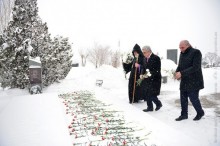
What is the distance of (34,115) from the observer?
5641 millimetres

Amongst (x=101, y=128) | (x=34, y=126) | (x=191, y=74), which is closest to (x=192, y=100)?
(x=191, y=74)

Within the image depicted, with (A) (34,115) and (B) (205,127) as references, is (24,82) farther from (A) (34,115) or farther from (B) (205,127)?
(B) (205,127)

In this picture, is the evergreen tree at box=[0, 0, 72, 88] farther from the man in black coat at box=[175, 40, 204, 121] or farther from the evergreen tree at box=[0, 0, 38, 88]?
the man in black coat at box=[175, 40, 204, 121]

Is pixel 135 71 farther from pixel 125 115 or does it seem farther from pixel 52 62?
pixel 52 62

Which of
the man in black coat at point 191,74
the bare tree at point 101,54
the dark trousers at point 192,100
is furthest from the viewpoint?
the bare tree at point 101,54

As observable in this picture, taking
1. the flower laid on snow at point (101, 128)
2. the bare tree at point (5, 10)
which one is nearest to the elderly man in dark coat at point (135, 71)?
the flower laid on snow at point (101, 128)

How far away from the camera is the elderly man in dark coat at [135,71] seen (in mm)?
7773

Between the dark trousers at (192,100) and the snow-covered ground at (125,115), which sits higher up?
the dark trousers at (192,100)

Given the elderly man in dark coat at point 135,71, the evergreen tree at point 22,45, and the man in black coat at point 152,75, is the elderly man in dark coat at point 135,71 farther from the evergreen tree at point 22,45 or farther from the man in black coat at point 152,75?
the evergreen tree at point 22,45

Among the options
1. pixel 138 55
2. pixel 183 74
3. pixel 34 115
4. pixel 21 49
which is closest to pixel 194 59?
A: pixel 183 74

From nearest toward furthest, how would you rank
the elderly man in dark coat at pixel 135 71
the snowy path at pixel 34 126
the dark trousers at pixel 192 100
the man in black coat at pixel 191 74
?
the snowy path at pixel 34 126, the man in black coat at pixel 191 74, the dark trousers at pixel 192 100, the elderly man in dark coat at pixel 135 71

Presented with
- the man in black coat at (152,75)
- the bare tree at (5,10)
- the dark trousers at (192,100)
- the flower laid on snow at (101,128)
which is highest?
the bare tree at (5,10)

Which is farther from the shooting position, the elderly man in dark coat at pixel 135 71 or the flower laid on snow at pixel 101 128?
the elderly man in dark coat at pixel 135 71

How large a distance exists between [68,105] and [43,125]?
7.42 ft
